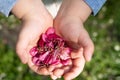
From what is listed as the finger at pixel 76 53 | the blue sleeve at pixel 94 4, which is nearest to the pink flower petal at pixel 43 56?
the finger at pixel 76 53

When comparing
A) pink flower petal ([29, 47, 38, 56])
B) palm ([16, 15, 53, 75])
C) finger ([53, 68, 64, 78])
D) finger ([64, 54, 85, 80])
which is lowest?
finger ([64, 54, 85, 80])

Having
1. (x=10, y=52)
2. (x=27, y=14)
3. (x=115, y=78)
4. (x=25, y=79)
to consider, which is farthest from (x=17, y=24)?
(x=27, y=14)

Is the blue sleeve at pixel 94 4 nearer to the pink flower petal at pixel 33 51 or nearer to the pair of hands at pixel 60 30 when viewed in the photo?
the pair of hands at pixel 60 30

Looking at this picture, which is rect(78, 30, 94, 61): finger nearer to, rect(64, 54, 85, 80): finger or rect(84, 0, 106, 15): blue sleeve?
rect(64, 54, 85, 80): finger

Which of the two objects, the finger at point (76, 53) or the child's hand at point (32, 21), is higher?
the child's hand at point (32, 21)

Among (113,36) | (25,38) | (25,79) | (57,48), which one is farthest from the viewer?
(113,36)

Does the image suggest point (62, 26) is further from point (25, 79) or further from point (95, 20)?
point (95, 20)

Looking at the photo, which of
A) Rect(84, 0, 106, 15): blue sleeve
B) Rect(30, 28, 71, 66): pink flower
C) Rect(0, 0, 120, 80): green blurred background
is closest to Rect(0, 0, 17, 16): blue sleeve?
Rect(30, 28, 71, 66): pink flower
